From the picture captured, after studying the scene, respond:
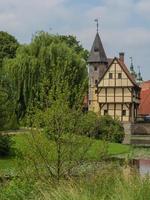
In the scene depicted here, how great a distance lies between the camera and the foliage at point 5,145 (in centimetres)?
2698

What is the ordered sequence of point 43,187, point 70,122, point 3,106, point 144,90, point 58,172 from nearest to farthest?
1. point 43,187
2. point 58,172
3. point 70,122
4. point 3,106
5. point 144,90

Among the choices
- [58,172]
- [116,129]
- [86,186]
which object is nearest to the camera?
[86,186]

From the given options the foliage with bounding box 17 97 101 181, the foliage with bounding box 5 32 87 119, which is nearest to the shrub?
the foliage with bounding box 17 97 101 181

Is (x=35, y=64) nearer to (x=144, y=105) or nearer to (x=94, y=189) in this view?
(x=144, y=105)

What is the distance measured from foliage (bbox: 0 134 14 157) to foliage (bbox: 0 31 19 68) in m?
35.6

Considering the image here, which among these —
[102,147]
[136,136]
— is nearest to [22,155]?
[102,147]

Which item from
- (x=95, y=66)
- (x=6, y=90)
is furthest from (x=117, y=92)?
(x=6, y=90)

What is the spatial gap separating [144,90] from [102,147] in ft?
217

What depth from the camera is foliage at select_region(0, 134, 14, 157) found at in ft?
88.5

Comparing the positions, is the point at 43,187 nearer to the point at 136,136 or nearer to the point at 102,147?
the point at 102,147

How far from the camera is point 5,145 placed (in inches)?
1068

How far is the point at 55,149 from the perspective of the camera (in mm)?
13008

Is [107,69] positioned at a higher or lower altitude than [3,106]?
higher

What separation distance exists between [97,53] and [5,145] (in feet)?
138
